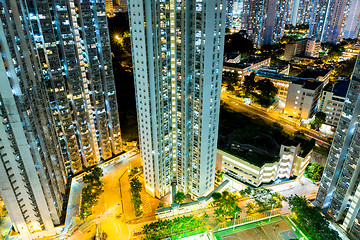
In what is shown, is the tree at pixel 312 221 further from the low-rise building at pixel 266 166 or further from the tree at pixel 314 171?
the tree at pixel 314 171

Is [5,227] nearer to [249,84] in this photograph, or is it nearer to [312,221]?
[312,221]

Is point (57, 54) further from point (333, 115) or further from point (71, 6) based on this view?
point (333, 115)

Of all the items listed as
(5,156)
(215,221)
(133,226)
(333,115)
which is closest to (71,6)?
(5,156)

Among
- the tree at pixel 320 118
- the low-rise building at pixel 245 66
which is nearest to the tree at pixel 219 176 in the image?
the tree at pixel 320 118

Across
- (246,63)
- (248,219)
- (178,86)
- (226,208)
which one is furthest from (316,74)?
(178,86)

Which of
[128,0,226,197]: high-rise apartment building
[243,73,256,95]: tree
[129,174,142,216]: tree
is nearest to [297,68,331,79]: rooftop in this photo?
[243,73,256,95]: tree
